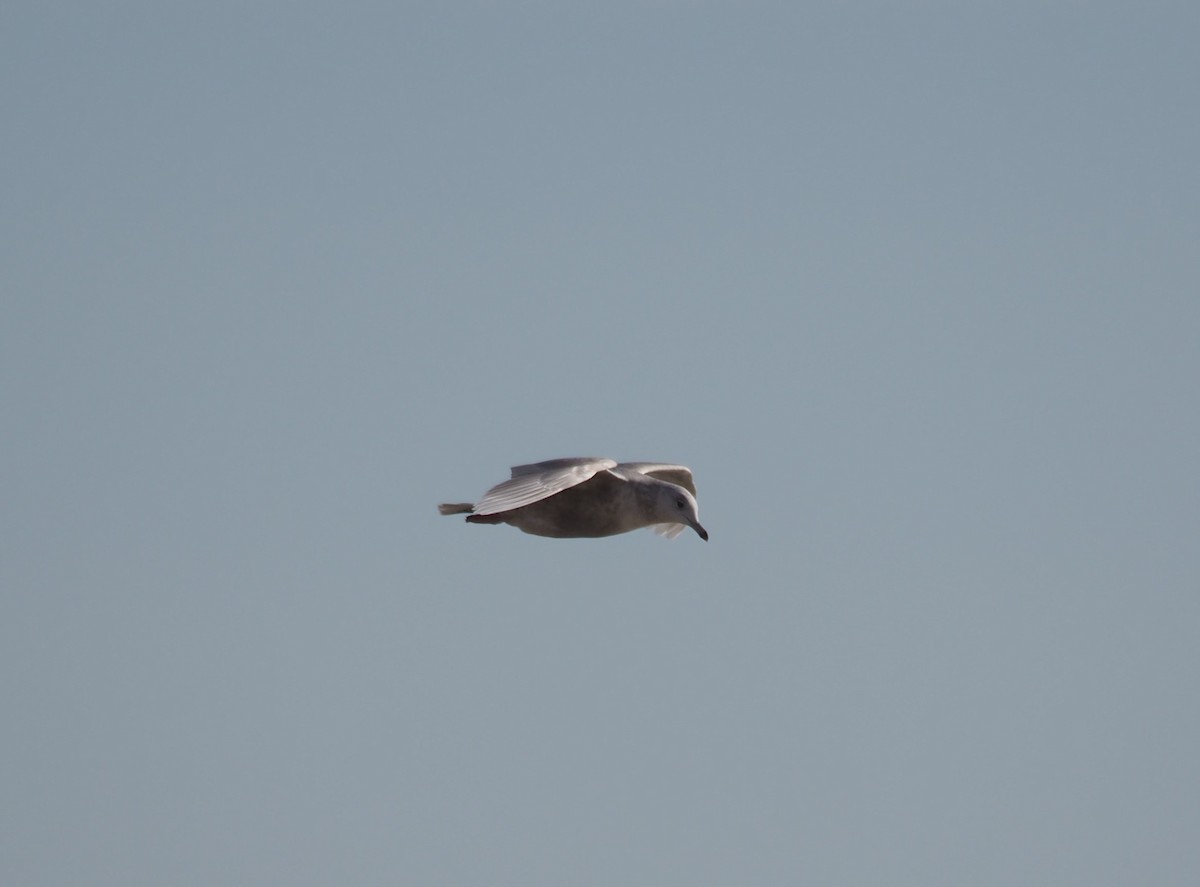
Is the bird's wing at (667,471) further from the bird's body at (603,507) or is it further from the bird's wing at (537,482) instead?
the bird's wing at (537,482)

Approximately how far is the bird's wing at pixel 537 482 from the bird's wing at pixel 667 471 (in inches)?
104

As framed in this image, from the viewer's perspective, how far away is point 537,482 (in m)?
25.1

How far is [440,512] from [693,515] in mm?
4060

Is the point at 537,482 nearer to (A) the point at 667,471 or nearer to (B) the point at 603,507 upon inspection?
(B) the point at 603,507

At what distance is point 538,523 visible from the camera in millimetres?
26641

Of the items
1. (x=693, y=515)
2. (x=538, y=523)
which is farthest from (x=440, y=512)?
(x=693, y=515)

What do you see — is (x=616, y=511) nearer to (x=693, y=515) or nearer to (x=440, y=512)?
(x=693, y=515)

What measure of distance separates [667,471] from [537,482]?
17.0ft

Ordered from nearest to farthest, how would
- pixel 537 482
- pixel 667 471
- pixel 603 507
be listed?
pixel 537 482, pixel 603 507, pixel 667 471

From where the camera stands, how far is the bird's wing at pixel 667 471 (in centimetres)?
2941

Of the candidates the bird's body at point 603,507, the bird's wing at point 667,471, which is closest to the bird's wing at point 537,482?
the bird's body at point 603,507

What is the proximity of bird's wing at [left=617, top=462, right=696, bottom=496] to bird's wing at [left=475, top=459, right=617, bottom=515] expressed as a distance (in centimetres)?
265

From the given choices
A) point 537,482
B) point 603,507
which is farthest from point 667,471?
point 537,482

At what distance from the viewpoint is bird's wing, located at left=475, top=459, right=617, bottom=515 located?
952 inches
